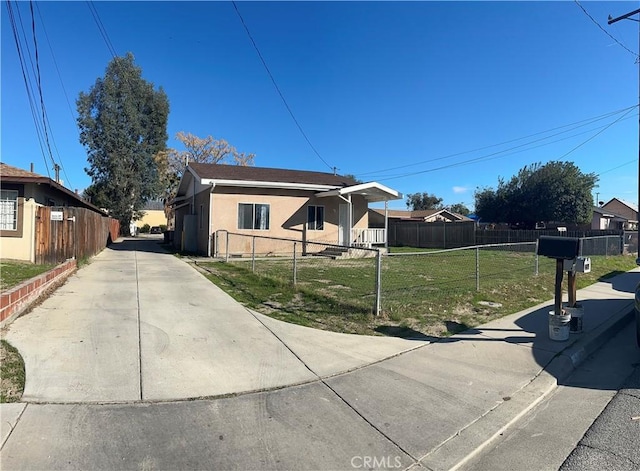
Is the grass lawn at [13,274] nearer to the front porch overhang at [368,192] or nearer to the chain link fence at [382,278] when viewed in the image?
the chain link fence at [382,278]

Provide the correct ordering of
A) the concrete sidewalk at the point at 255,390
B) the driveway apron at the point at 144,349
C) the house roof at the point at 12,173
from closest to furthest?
the concrete sidewalk at the point at 255,390 → the driveway apron at the point at 144,349 → the house roof at the point at 12,173

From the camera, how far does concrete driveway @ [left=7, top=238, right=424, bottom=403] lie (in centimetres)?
403

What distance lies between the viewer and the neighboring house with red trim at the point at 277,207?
18.0 m

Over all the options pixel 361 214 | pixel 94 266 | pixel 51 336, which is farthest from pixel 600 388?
pixel 361 214

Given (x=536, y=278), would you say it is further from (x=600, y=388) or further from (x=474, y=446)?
(x=474, y=446)

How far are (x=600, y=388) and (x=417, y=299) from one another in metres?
3.82

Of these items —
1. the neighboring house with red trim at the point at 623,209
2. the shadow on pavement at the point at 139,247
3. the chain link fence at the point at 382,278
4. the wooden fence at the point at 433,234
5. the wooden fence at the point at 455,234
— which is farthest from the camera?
the neighboring house with red trim at the point at 623,209

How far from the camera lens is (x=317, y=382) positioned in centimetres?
431

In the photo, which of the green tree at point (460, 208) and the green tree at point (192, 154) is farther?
the green tree at point (460, 208)

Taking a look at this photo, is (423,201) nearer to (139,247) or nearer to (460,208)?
(460,208)

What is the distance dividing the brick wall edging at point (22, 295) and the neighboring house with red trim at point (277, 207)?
30.6 ft

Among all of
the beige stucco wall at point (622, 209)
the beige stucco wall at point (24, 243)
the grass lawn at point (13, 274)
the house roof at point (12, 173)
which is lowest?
the grass lawn at point (13, 274)

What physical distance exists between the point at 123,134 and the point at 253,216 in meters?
25.5

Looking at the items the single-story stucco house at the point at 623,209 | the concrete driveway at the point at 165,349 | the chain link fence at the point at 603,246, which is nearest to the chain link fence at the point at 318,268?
the concrete driveway at the point at 165,349
